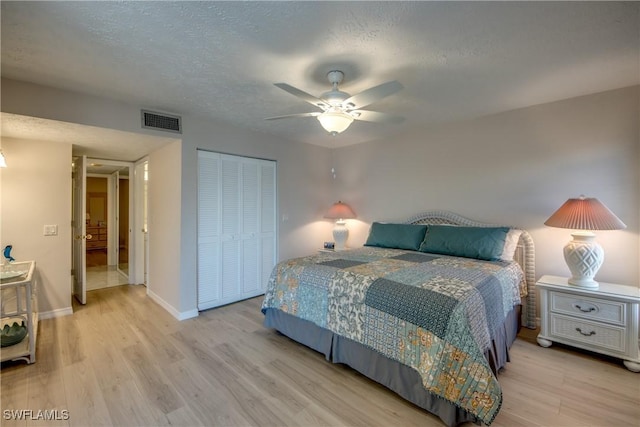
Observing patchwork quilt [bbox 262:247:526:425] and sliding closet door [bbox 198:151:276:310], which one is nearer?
patchwork quilt [bbox 262:247:526:425]

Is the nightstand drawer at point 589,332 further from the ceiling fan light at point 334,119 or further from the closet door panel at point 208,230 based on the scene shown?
the closet door panel at point 208,230

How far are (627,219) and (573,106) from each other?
121 centimetres

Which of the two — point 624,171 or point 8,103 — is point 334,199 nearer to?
point 624,171

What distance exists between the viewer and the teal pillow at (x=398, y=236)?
11.7 feet

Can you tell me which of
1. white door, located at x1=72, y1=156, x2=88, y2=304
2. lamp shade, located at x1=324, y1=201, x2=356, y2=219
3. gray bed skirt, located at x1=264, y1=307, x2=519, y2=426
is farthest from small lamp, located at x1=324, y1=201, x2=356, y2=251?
white door, located at x1=72, y1=156, x2=88, y2=304

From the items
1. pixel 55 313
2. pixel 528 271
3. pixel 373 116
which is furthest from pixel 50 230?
pixel 528 271

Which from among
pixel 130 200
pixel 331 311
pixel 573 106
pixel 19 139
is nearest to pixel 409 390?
pixel 331 311

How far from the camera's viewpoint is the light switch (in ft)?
11.1

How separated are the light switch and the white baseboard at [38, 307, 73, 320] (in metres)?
0.93

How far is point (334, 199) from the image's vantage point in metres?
5.20

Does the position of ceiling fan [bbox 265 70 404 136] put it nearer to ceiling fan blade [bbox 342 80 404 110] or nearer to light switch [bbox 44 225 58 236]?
ceiling fan blade [bbox 342 80 404 110]

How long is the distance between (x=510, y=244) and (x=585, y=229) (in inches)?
24.9

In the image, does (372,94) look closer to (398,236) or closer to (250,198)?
(398,236)

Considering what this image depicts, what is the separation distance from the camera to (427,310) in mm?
1805
